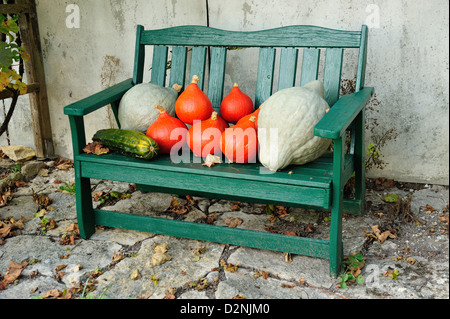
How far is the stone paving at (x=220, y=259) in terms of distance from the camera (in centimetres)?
258

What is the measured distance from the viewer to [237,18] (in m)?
3.89

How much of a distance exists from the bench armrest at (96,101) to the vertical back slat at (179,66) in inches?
13.2

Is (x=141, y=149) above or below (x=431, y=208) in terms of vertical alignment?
above

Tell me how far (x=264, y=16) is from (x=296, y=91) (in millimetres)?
1368

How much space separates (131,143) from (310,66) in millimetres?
1294

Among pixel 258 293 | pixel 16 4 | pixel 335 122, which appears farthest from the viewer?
pixel 16 4

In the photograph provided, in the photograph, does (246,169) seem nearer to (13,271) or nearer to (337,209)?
(337,209)

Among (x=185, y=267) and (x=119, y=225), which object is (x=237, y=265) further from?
(x=119, y=225)

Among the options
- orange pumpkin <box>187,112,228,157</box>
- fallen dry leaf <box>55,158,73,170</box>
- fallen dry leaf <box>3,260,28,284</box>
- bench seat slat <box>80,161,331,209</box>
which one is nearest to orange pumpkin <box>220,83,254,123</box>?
orange pumpkin <box>187,112,228,157</box>

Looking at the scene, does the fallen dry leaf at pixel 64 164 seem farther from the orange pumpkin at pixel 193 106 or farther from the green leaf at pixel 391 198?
the green leaf at pixel 391 198

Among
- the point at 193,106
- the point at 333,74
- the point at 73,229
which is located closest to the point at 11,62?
the point at 73,229

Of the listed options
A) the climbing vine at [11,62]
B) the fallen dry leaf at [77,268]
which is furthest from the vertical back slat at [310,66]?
the climbing vine at [11,62]

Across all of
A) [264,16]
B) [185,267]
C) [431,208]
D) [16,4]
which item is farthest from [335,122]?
[16,4]

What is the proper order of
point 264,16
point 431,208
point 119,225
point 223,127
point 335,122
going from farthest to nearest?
1. point 264,16
2. point 431,208
3. point 119,225
4. point 223,127
5. point 335,122
